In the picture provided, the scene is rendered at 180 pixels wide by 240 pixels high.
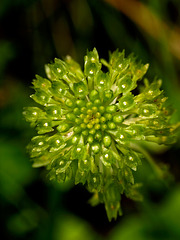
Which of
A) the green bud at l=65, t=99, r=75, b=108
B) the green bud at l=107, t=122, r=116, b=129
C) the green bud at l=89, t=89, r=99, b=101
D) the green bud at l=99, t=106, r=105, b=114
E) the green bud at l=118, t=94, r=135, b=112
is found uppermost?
the green bud at l=65, t=99, r=75, b=108

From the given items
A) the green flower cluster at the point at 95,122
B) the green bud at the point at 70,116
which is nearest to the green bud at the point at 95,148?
the green flower cluster at the point at 95,122

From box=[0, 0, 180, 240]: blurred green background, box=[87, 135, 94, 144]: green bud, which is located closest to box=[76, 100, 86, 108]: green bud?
box=[87, 135, 94, 144]: green bud

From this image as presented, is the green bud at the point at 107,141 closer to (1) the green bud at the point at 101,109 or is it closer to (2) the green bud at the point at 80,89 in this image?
(1) the green bud at the point at 101,109

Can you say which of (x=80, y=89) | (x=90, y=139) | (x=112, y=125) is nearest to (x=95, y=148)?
(x=90, y=139)

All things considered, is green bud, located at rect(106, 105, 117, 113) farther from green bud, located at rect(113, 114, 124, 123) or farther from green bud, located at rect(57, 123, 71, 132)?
green bud, located at rect(57, 123, 71, 132)

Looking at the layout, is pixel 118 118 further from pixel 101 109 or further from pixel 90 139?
pixel 90 139

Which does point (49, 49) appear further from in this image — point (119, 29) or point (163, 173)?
point (163, 173)
